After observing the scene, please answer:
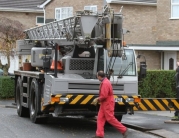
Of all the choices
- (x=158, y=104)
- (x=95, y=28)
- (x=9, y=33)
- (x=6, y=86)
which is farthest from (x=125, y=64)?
(x=9, y=33)

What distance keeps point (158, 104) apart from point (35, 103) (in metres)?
3.80

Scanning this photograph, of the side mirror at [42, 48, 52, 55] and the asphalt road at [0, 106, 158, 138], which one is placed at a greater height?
the side mirror at [42, 48, 52, 55]

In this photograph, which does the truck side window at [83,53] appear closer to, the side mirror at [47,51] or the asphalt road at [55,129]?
the side mirror at [47,51]

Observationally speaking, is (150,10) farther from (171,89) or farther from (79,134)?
(79,134)

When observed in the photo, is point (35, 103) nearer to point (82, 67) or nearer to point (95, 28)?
point (82, 67)

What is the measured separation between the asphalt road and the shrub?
458cm

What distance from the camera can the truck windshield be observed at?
16.3m

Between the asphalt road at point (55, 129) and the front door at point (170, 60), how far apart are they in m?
13.2

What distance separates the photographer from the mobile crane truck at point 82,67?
594 inches

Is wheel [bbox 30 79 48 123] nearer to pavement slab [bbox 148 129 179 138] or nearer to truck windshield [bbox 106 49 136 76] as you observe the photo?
truck windshield [bbox 106 49 136 76]

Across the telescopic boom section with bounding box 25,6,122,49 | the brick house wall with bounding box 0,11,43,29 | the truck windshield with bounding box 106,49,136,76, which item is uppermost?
the brick house wall with bounding box 0,11,43,29

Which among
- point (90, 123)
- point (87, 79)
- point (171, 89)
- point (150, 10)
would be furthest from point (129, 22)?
point (87, 79)

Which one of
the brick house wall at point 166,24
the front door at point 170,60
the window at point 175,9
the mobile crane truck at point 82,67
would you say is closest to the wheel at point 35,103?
the mobile crane truck at point 82,67

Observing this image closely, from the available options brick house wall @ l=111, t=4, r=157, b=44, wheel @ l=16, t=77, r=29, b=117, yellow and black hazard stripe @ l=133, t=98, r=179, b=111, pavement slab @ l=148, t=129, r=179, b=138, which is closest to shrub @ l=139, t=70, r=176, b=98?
wheel @ l=16, t=77, r=29, b=117
